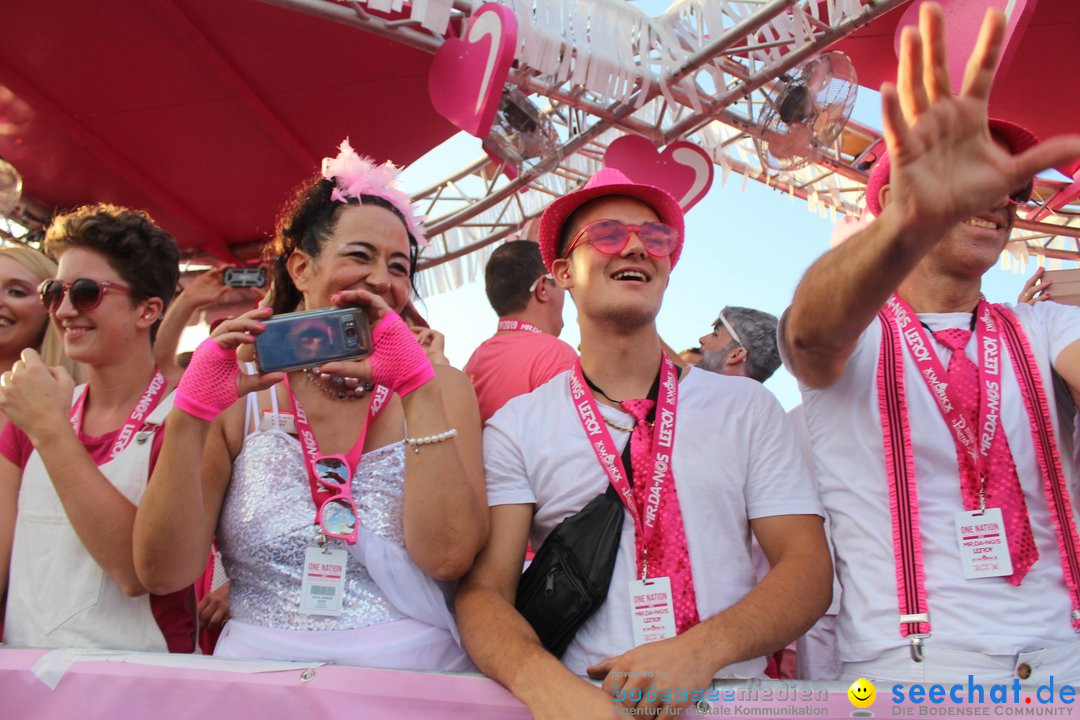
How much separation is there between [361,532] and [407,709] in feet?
1.50

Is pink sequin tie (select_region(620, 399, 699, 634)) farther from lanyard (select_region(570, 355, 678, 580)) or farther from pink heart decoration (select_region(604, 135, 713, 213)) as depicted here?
pink heart decoration (select_region(604, 135, 713, 213))

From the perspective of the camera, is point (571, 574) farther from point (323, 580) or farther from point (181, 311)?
point (181, 311)

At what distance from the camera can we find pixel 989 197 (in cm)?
149

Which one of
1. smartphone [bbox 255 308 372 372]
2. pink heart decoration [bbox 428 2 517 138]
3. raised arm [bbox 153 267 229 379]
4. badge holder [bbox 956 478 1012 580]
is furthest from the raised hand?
pink heart decoration [bbox 428 2 517 138]

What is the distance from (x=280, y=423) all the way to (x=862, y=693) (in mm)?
1420

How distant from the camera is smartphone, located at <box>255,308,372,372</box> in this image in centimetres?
187

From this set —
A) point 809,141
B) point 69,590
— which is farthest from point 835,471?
point 809,141

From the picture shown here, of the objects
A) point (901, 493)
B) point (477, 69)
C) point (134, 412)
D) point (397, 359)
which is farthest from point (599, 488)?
point (477, 69)

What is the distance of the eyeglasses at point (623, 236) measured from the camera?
2.29m

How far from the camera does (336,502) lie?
6.61ft

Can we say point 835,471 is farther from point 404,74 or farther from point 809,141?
point 404,74

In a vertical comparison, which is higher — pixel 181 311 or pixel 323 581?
pixel 181 311

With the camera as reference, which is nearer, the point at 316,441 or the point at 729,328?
the point at 316,441

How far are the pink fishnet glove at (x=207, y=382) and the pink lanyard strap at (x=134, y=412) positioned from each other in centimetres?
54
